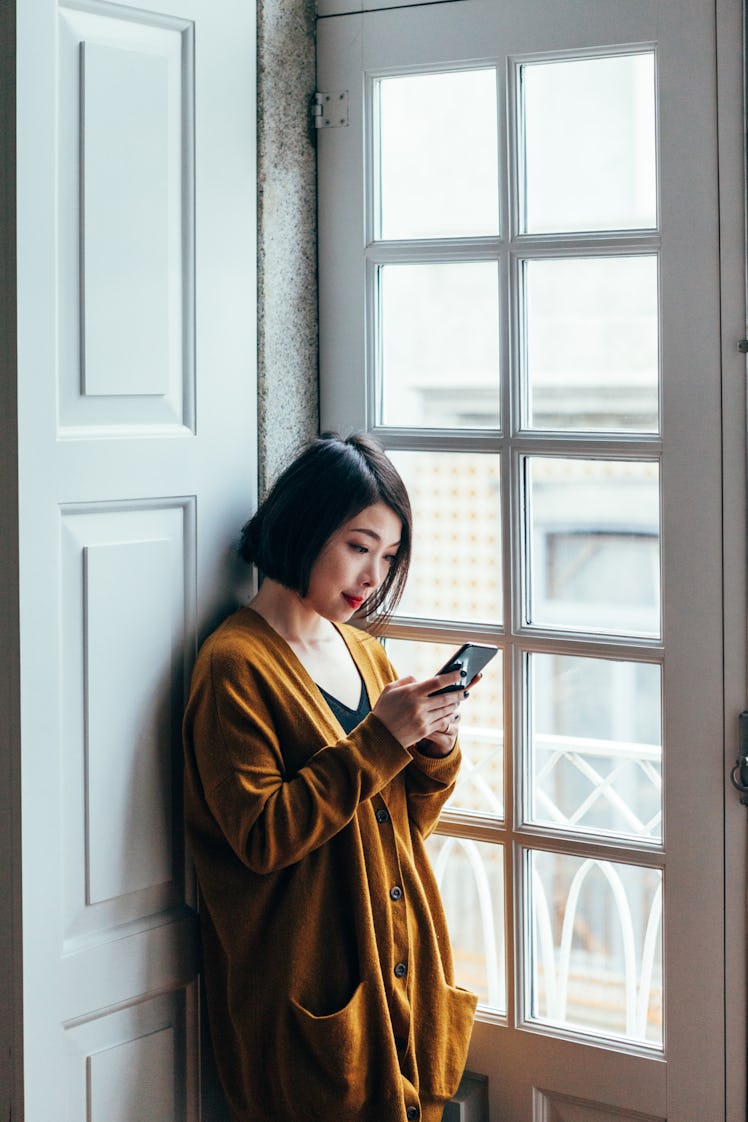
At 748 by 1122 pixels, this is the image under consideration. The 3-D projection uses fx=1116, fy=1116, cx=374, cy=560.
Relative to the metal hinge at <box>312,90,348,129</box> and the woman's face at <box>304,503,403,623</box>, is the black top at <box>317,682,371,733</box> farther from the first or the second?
the metal hinge at <box>312,90,348,129</box>

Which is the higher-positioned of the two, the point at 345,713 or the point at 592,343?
the point at 592,343

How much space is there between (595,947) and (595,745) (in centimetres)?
31

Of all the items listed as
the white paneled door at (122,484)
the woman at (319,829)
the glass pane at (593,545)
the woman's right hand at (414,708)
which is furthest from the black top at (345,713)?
the glass pane at (593,545)

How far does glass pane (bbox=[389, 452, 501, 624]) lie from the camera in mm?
1754

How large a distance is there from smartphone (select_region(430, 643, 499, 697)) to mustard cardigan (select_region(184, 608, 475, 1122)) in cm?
12

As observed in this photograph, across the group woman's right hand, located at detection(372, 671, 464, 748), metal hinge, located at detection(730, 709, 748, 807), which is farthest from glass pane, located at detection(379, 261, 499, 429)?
metal hinge, located at detection(730, 709, 748, 807)

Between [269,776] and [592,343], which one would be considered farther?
[592,343]

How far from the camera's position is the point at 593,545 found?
1.68 metres

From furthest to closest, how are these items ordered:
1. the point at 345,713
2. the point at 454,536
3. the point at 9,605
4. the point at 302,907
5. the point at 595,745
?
1. the point at 454,536
2. the point at 595,745
3. the point at 345,713
4. the point at 302,907
5. the point at 9,605

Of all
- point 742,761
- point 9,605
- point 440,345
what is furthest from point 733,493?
point 9,605

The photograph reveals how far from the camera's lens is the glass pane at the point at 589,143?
160cm

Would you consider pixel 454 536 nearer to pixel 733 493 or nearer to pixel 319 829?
pixel 733 493

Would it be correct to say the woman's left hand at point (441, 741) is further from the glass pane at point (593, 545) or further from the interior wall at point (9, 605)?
the interior wall at point (9, 605)

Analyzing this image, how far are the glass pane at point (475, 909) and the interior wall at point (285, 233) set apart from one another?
67 centimetres
